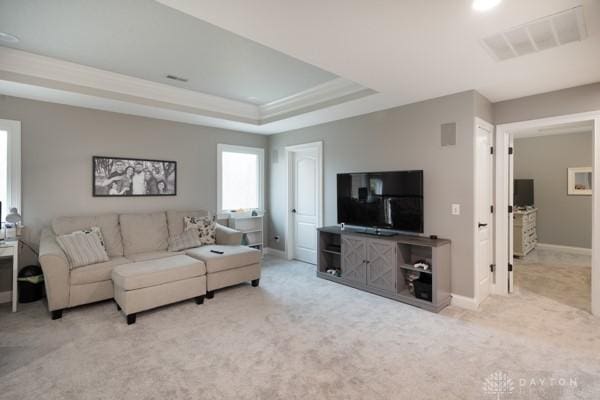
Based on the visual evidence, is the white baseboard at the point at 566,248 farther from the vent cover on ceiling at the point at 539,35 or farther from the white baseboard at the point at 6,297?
the white baseboard at the point at 6,297

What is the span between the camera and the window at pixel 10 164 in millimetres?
3662

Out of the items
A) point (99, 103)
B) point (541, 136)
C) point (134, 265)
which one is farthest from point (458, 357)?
point (541, 136)

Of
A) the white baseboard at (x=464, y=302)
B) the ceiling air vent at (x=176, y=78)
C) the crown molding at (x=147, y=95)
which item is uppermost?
the ceiling air vent at (x=176, y=78)

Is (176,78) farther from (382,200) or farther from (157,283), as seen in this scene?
(382,200)

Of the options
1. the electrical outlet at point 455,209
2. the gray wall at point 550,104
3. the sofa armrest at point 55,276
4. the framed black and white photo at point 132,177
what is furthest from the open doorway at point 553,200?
the sofa armrest at point 55,276

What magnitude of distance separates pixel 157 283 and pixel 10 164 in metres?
2.31

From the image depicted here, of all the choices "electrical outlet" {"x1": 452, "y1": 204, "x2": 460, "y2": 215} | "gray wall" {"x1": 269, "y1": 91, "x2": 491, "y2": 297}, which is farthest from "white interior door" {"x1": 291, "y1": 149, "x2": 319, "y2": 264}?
"electrical outlet" {"x1": 452, "y1": 204, "x2": 460, "y2": 215}

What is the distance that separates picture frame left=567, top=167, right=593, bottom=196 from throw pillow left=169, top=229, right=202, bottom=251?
7042mm

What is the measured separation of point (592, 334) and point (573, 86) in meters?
2.49

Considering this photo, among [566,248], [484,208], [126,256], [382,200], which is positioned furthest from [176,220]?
[566,248]

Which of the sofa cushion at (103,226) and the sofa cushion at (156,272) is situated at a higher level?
the sofa cushion at (103,226)

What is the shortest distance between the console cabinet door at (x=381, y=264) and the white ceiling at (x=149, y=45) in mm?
2147

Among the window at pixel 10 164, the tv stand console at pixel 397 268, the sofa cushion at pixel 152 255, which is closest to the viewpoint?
the tv stand console at pixel 397 268

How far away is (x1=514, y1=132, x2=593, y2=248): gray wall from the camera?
6035 millimetres
